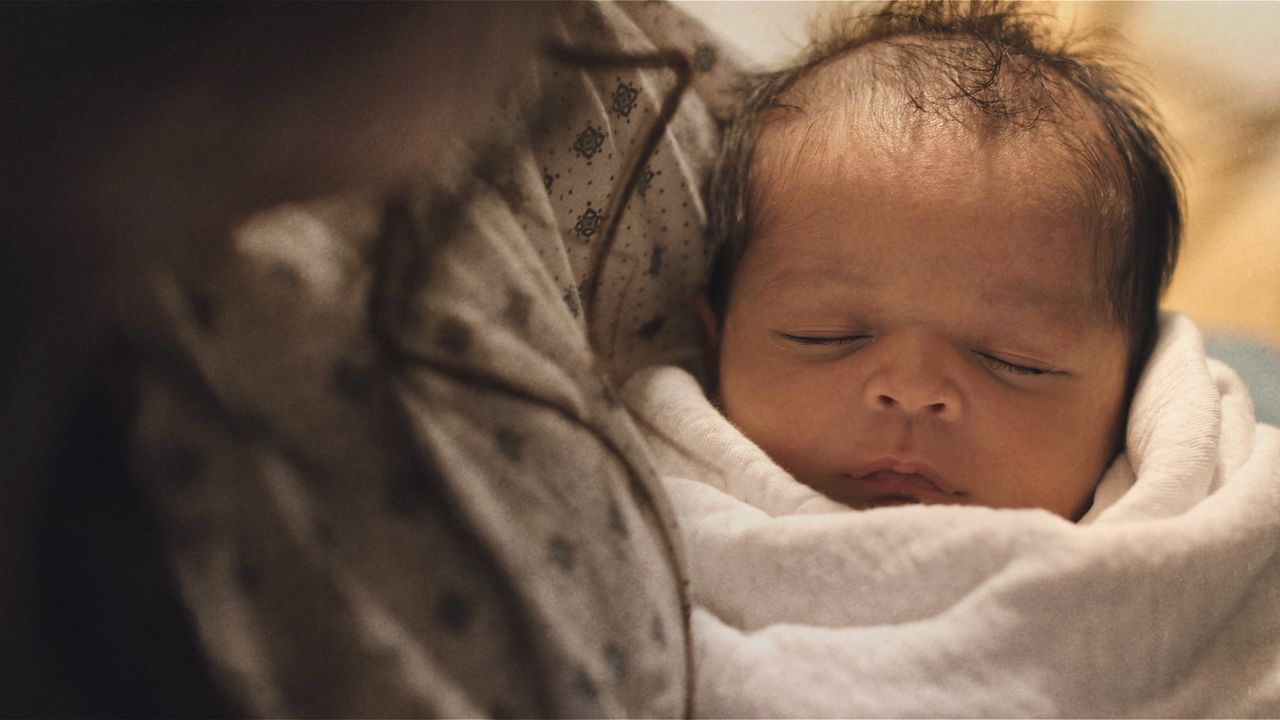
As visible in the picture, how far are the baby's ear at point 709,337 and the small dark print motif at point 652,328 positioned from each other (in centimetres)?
5

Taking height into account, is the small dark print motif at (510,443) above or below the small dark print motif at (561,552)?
above

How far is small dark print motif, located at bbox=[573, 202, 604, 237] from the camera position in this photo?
2.65ft

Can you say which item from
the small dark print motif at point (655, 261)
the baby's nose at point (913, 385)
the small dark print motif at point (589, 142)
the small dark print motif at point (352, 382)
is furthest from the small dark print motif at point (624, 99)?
the small dark print motif at point (352, 382)

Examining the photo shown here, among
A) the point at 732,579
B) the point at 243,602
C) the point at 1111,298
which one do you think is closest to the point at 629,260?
the point at 732,579

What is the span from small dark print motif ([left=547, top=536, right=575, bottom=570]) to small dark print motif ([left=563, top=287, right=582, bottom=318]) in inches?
10.2

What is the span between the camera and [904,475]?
2.78 feet

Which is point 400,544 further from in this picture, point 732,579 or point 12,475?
point 732,579

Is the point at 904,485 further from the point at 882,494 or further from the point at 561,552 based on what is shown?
the point at 561,552

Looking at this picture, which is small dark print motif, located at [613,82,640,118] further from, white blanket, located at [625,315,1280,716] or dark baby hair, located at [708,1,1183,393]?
white blanket, located at [625,315,1280,716]

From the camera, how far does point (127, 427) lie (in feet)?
1.37

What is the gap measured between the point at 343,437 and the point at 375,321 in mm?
58

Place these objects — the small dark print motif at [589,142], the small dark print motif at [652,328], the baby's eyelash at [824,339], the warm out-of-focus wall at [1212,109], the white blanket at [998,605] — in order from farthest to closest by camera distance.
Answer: the warm out-of-focus wall at [1212,109] → the small dark print motif at [652,328] → the baby's eyelash at [824,339] → the small dark print motif at [589,142] → the white blanket at [998,605]

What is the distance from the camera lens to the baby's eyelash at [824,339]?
0.88m

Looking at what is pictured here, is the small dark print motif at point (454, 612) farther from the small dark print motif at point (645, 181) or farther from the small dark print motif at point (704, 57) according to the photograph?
the small dark print motif at point (704, 57)
